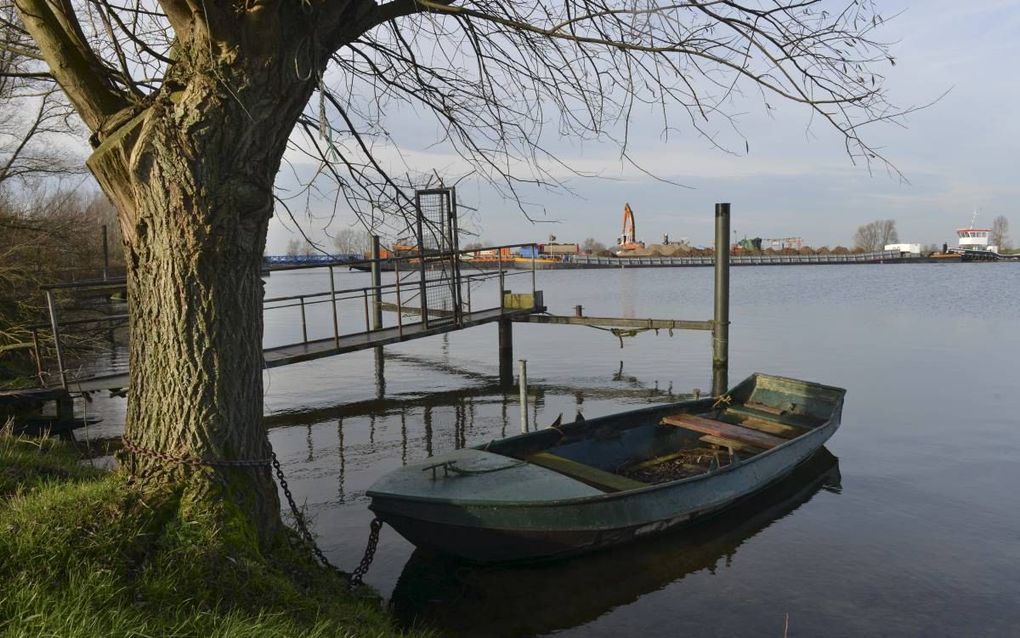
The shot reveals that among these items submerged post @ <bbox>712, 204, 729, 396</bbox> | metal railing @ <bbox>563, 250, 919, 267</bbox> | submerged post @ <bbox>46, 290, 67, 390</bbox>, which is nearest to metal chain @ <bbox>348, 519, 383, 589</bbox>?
submerged post @ <bbox>46, 290, 67, 390</bbox>

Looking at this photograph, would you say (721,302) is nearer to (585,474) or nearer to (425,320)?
(425,320)

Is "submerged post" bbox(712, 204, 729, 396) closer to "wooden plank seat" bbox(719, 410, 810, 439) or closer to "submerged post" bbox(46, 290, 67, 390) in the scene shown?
"wooden plank seat" bbox(719, 410, 810, 439)

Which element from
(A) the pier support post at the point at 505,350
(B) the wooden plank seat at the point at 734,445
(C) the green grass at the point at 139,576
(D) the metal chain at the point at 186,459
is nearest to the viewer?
(C) the green grass at the point at 139,576

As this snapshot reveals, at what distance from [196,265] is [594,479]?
462cm

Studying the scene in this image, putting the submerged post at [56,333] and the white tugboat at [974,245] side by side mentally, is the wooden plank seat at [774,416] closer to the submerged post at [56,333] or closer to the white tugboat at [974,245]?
the submerged post at [56,333]

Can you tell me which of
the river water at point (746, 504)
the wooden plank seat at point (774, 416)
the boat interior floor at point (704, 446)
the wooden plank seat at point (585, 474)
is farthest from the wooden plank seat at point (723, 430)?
the wooden plank seat at point (585, 474)

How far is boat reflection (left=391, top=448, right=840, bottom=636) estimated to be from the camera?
19.4 ft

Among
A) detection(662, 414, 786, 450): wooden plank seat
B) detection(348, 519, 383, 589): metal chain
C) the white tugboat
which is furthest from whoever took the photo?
the white tugboat

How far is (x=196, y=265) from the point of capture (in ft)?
14.0

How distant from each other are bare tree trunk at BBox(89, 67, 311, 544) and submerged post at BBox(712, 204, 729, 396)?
491 inches

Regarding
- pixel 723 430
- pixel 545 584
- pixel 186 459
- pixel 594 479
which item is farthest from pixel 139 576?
pixel 723 430

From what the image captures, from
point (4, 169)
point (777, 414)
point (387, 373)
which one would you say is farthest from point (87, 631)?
point (4, 169)

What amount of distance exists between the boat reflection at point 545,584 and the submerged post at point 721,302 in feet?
27.5

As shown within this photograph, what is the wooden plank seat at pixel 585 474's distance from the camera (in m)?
7.23
